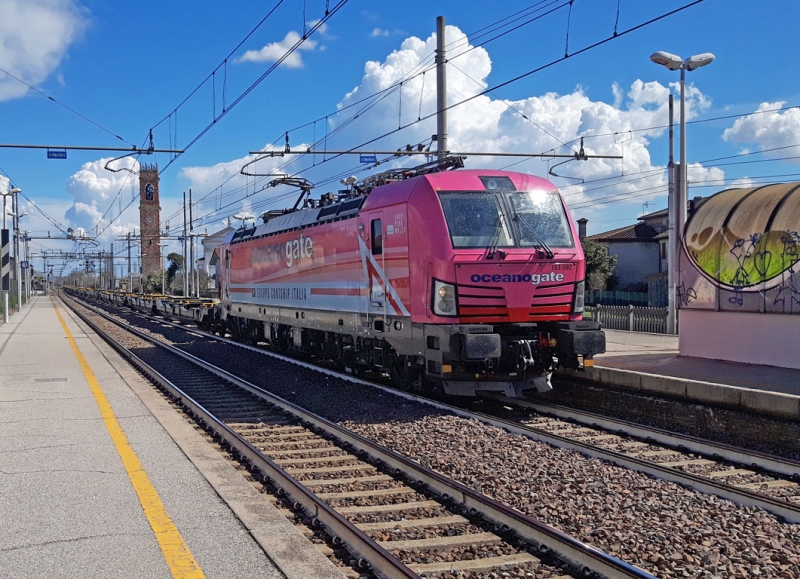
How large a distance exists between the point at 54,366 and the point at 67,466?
10.2 metres

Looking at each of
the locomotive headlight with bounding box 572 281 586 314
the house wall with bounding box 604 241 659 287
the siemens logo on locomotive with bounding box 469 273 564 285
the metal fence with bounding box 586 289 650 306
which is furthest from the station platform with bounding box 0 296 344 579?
the house wall with bounding box 604 241 659 287

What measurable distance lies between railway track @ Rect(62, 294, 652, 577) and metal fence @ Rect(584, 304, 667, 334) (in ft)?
46.6

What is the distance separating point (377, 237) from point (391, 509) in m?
6.84

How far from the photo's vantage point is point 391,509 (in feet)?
21.3

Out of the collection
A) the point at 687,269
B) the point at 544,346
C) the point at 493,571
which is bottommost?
the point at 493,571

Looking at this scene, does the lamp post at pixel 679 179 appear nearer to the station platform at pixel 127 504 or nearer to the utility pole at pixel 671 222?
the utility pole at pixel 671 222

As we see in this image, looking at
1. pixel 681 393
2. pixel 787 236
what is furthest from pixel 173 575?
pixel 787 236

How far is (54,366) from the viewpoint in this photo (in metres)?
16.9

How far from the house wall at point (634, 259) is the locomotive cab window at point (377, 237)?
42.7m

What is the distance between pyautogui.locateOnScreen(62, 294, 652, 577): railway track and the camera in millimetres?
5176

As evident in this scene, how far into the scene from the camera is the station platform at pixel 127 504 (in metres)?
4.96

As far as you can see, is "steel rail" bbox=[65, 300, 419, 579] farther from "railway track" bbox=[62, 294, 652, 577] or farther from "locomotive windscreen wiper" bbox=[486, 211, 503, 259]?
"locomotive windscreen wiper" bbox=[486, 211, 503, 259]

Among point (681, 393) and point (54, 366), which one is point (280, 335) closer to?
point (54, 366)

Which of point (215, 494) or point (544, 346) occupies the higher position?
point (544, 346)
